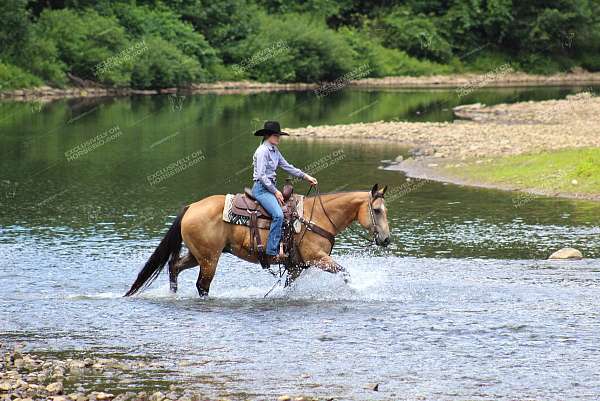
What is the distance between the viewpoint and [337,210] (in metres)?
18.7

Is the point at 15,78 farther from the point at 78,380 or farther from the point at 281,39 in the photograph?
the point at 78,380

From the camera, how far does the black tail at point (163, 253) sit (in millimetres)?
18797

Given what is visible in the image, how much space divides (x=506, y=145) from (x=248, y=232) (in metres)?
27.0

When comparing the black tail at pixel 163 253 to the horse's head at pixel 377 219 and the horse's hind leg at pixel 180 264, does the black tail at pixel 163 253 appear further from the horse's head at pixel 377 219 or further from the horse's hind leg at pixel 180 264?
the horse's head at pixel 377 219

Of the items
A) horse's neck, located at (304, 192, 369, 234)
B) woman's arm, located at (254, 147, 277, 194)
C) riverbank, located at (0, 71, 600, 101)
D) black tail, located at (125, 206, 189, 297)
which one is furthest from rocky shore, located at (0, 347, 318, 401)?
riverbank, located at (0, 71, 600, 101)

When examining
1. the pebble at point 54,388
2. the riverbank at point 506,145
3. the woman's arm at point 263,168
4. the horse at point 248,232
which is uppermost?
the woman's arm at point 263,168

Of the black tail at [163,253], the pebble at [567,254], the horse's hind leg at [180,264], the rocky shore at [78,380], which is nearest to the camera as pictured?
the rocky shore at [78,380]

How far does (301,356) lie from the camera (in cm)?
1480

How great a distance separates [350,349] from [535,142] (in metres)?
30.6

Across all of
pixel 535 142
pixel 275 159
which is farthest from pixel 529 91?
pixel 275 159

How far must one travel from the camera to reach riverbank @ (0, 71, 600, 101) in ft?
279

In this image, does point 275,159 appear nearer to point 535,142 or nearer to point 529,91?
point 535,142

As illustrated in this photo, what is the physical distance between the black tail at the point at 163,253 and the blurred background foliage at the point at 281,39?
215ft

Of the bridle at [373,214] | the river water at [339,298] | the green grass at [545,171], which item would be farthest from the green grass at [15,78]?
the bridle at [373,214]
